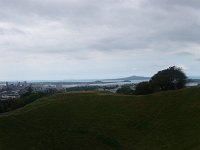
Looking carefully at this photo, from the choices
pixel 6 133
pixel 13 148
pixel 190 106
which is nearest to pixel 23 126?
pixel 6 133

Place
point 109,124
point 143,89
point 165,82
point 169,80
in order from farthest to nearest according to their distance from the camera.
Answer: point 169,80
point 165,82
point 143,89
point 109,124

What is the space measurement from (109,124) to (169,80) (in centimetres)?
4408

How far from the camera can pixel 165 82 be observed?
82.8 meters

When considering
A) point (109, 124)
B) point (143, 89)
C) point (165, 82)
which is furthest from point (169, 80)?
point (109, 124)

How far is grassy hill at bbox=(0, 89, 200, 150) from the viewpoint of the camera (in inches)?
1453

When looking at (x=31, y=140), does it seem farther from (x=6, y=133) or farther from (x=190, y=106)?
(x=190, y=106)

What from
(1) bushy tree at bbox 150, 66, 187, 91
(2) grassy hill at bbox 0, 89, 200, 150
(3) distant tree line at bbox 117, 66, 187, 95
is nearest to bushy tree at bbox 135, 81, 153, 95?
(3) distant tree line at bbox 117, 66, 187, 95

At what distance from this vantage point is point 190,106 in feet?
148

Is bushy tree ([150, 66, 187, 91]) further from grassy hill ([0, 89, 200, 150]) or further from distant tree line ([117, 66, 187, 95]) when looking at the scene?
grassy hill ([0, 89, 200, 150])

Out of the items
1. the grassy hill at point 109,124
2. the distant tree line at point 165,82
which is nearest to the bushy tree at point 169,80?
the distant tree line at point 165,82

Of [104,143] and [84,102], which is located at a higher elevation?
[84,102]

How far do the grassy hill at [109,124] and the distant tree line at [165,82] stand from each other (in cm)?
2604

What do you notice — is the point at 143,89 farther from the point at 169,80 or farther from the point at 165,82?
the point at 169,80

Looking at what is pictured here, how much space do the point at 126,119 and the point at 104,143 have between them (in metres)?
7.19
